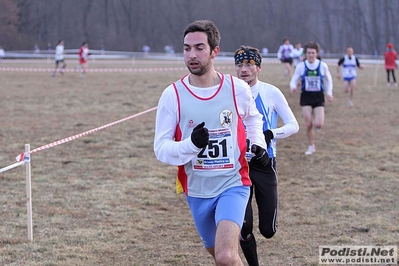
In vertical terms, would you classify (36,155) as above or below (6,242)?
above

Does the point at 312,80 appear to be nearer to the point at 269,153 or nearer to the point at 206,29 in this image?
the point at 269,153

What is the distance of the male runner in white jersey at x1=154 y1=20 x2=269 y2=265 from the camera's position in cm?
390

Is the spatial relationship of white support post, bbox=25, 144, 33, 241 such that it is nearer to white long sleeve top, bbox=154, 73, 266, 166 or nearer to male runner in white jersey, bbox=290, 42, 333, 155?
white long sleeve top, bbox=154, 73, 266, 166

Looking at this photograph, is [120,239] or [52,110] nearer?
A: [120,239]

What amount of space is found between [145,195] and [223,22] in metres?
76.2

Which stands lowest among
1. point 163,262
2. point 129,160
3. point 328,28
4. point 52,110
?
point 163,262

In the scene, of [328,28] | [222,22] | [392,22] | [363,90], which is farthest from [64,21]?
[363,90]

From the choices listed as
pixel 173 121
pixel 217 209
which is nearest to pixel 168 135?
pixel 173 121

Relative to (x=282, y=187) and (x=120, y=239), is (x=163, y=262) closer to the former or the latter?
(x=120, y=239)

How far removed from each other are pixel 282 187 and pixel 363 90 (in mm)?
16496

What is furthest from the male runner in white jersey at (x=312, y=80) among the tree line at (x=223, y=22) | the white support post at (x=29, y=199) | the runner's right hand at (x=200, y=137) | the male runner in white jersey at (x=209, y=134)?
the tree line at (x=223, y=22)

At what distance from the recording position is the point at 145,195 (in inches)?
332

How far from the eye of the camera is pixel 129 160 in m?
10.8

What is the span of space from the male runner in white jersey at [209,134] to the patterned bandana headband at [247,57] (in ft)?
4.33
